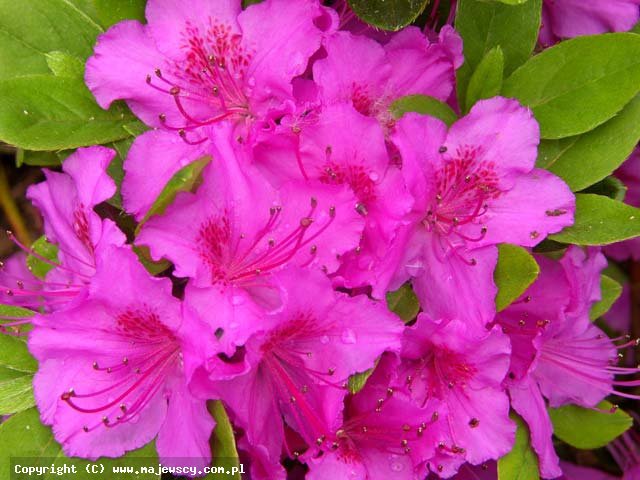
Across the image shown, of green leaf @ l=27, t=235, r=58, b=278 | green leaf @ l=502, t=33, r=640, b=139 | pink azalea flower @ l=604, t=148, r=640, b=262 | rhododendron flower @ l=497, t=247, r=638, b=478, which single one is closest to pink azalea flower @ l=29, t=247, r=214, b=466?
green leaf @ l=27, t=235, r=58, b=278

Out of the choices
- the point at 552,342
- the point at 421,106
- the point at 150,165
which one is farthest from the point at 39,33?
the point at 552,342

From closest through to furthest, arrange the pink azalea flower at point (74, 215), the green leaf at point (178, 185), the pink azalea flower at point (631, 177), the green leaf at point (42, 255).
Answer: the green leaf at point (178, 185), the pink azalea flower at point (74, 215), the green leaf at point (42, 255), the pink azalea flower at point (631, 177)

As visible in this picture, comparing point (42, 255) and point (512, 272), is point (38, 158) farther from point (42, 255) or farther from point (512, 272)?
point (512, 272)

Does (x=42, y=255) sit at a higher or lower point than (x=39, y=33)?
lower

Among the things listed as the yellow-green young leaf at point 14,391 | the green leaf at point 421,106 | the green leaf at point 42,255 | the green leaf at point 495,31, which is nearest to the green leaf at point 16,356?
the yellow-green young leaf at point 14,391

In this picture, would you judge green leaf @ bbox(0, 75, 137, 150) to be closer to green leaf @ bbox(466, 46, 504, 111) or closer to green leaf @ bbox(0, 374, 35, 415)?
green leaf @ bbox(0, 374, 35, 415)

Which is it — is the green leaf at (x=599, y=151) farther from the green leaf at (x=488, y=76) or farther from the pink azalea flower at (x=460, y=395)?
the pink azalea flower at (x=460, y=395)
